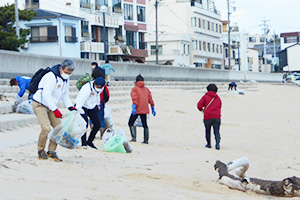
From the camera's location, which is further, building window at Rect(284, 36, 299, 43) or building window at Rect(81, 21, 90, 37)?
building window at Rect(284, 36, 299, 43)

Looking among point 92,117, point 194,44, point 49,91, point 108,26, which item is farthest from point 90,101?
point 194,44

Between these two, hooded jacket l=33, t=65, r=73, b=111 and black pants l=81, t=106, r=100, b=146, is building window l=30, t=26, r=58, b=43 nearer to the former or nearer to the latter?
black pants l=81, t=106, r=100, b=146

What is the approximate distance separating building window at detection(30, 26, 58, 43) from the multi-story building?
1.21m

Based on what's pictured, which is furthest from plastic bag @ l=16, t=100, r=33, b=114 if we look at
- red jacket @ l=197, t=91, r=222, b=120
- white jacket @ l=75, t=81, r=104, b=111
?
red jacket @ l=197, t=91, r=222, b=120

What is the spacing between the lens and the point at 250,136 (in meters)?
16.4

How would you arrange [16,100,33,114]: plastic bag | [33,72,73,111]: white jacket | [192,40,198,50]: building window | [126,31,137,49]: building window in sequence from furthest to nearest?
1. [192,40,198,50]: building window
2. [126,31,137,49]: building window
3. [16,100,33,114]: plastic bag
4. [33,72,73,111]: white jacket

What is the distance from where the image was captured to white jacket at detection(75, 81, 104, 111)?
10668 mm

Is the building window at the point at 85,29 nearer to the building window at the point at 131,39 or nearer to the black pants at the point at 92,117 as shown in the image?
the building window at the point at 131,39

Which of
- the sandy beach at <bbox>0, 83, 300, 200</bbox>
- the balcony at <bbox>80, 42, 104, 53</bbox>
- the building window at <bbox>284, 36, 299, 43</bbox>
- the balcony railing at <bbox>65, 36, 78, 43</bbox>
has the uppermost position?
the building window at <bbox>284, 36, 299, 43</bbox>

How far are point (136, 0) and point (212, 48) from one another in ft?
85.5

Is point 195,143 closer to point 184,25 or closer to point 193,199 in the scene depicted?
point 193,199

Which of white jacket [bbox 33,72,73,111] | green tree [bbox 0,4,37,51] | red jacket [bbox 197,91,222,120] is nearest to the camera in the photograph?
white jacket [bbox 33,72,73,111]

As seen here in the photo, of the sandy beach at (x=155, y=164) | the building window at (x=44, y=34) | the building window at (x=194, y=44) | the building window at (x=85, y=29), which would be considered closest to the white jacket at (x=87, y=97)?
the sandy beach at (x=155, y=164)

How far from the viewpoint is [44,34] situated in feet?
169
